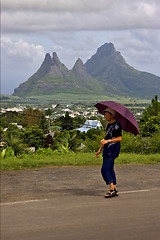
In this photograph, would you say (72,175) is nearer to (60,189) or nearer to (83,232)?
(60,189)

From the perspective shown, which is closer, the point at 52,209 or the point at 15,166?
the point at 52,209

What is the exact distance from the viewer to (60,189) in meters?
7.44

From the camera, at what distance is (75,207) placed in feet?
19.6

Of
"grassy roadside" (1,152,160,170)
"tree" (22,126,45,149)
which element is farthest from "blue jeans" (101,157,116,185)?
"tree" (22,126,45,149)

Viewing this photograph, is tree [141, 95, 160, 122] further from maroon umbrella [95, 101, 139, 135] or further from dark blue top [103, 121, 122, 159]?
dark blue top [103, 121, 122, 159]

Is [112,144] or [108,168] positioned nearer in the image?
[112,144]

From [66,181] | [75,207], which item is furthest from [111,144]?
[66,181]

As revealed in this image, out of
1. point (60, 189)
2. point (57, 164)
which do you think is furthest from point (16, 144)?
point (60, 189)

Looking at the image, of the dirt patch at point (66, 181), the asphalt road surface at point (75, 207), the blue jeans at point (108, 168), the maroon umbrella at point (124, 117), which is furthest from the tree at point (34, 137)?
the blue jeans at point (108, 168)

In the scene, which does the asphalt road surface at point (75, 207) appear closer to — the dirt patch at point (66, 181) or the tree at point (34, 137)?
the dirt patch at point (66, 181)

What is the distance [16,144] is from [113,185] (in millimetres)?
7167

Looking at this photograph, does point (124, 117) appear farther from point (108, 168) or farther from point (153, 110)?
point (153, 110)

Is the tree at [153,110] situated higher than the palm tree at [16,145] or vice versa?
the tree at [153,110]

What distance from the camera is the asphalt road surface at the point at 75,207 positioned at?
4836mm
